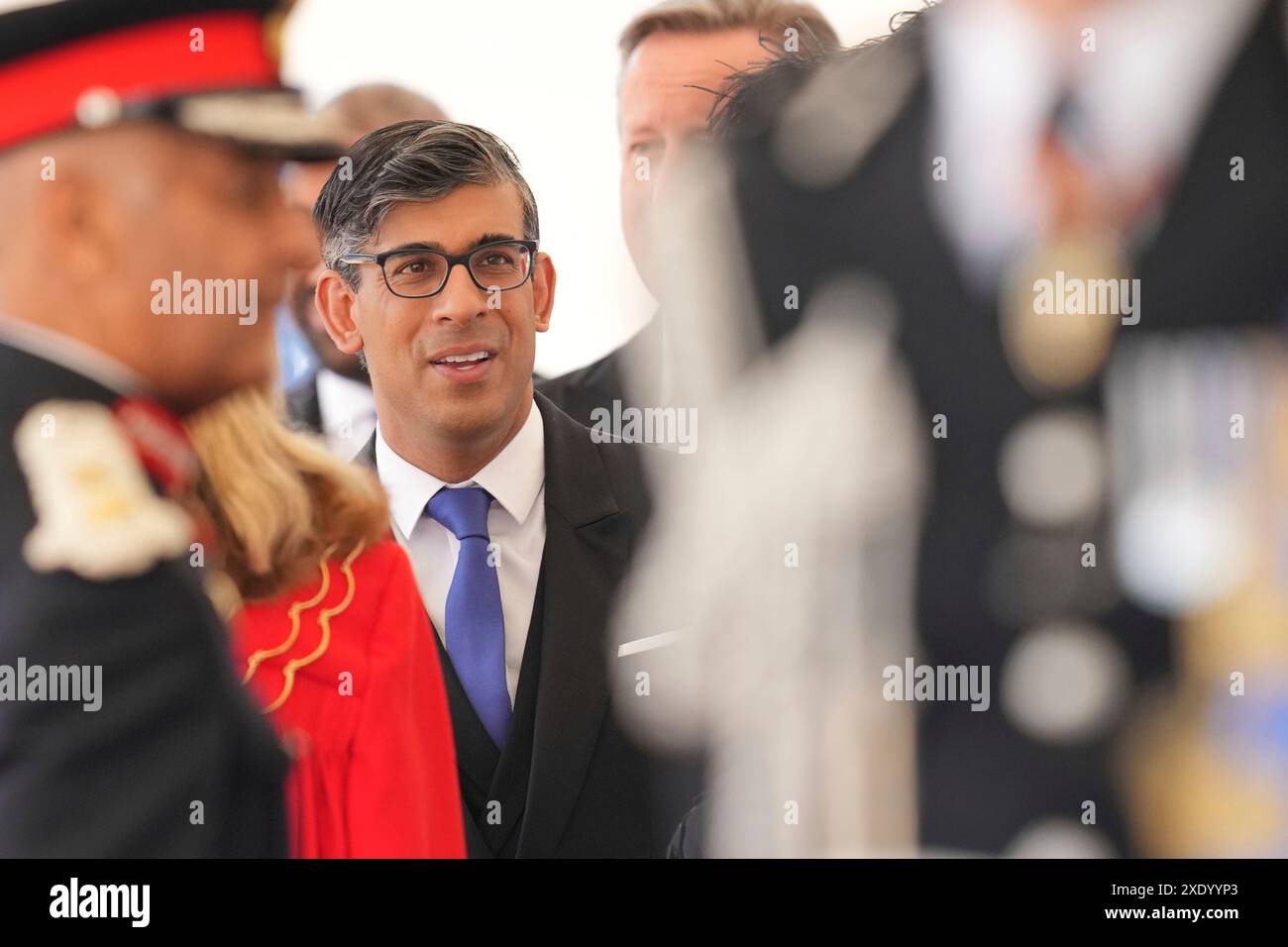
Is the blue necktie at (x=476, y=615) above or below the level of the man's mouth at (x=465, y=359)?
below

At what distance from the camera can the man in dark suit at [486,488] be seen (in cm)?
207

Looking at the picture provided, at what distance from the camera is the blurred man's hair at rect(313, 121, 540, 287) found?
6.81 feet

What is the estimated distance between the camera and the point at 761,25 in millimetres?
2166

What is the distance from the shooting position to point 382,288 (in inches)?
81.6

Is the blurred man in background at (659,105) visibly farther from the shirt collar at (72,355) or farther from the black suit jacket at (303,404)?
the shirt collar at (72,355)

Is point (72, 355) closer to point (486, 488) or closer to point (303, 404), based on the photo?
point (303, 404)

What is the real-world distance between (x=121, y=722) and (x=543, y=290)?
94 centimetres

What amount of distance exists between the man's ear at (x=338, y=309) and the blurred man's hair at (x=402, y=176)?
18 millimetres

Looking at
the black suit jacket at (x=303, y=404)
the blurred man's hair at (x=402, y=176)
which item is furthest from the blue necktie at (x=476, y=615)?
the blurred man's hair at (x=402, y=176)

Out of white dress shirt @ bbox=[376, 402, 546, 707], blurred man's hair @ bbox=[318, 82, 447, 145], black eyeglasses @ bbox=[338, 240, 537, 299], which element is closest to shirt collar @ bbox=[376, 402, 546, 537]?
white dress shirt @ bbox=[376, 402, 546, 707]

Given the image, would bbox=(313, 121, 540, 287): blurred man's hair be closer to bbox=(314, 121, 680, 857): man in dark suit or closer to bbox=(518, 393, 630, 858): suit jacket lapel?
bbox=(314, 121, 680, 857): man in dark suit
